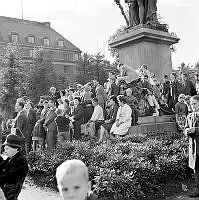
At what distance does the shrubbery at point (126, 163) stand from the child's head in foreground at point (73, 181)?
4.27m

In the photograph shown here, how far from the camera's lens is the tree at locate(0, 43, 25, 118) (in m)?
38.9

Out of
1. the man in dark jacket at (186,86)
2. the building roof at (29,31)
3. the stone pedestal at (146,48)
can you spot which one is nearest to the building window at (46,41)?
the building roof at (29,31)

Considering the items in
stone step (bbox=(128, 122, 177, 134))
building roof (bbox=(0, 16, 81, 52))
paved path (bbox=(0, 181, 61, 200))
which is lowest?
paved path (bbox=(0, 181, 61, 200))

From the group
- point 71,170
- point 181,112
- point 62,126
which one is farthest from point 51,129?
point 71,170

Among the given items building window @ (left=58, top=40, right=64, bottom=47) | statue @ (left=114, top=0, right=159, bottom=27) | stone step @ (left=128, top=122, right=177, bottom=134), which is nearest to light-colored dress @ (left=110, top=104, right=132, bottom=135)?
stone step @ (left=128, top=122, right=177, bottom=134)

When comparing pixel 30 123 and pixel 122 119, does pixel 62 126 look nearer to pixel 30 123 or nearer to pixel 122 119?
pixel 30 123

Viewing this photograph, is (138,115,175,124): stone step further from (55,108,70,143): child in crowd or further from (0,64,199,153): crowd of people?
(55,108,70,143): child in crowd

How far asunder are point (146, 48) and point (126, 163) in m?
8.59

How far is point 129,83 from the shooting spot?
554 inches

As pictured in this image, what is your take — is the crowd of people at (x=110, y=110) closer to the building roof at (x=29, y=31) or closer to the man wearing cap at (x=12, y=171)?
the man wearing cap at (x=12, y=171)

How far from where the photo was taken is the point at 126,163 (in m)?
7.84

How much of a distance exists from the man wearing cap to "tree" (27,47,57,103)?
134 ft

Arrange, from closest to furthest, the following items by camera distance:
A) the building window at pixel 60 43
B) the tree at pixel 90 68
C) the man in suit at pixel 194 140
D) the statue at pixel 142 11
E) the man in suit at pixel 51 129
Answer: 1. the man in suit at pixel 194 140
2. the man in suit at pixel 51 129
3. the statue at pixel 142 11
4. the tree at pixel 90 68
5. the building window at pixel 60 43

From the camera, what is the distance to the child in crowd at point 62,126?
12.3 metres
